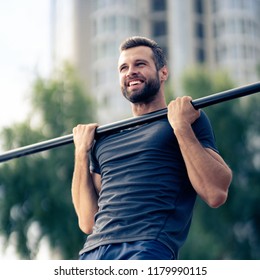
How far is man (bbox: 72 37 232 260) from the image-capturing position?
1.67m

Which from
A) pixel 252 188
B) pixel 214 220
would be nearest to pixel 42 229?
pixel 214 220

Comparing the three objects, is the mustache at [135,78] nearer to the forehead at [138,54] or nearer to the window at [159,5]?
the forehead at [138,54]

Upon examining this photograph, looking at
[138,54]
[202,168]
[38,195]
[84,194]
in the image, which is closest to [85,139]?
[84,194]

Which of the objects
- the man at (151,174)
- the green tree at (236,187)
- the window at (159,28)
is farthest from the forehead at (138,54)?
the window at (159,28)

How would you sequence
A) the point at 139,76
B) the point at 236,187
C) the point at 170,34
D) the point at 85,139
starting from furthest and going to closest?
the point at 170,34 < the point at 236,187 < the point at 85,139 < the point at 139,76

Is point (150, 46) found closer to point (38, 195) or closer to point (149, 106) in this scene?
point (149, 106)

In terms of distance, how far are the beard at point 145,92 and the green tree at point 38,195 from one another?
9630 mm

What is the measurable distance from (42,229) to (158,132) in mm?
10057

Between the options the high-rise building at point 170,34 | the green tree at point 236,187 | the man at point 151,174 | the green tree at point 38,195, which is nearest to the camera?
the man at point 151,174

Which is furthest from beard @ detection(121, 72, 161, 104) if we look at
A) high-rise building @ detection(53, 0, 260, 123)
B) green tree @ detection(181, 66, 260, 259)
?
high-rise building @ detection(53, 0, 260, 123)

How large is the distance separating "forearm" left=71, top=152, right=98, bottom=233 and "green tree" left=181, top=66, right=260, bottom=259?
30.6ft

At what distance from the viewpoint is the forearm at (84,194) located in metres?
1.91

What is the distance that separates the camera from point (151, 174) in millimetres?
1698

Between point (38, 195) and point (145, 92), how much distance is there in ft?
32.8
